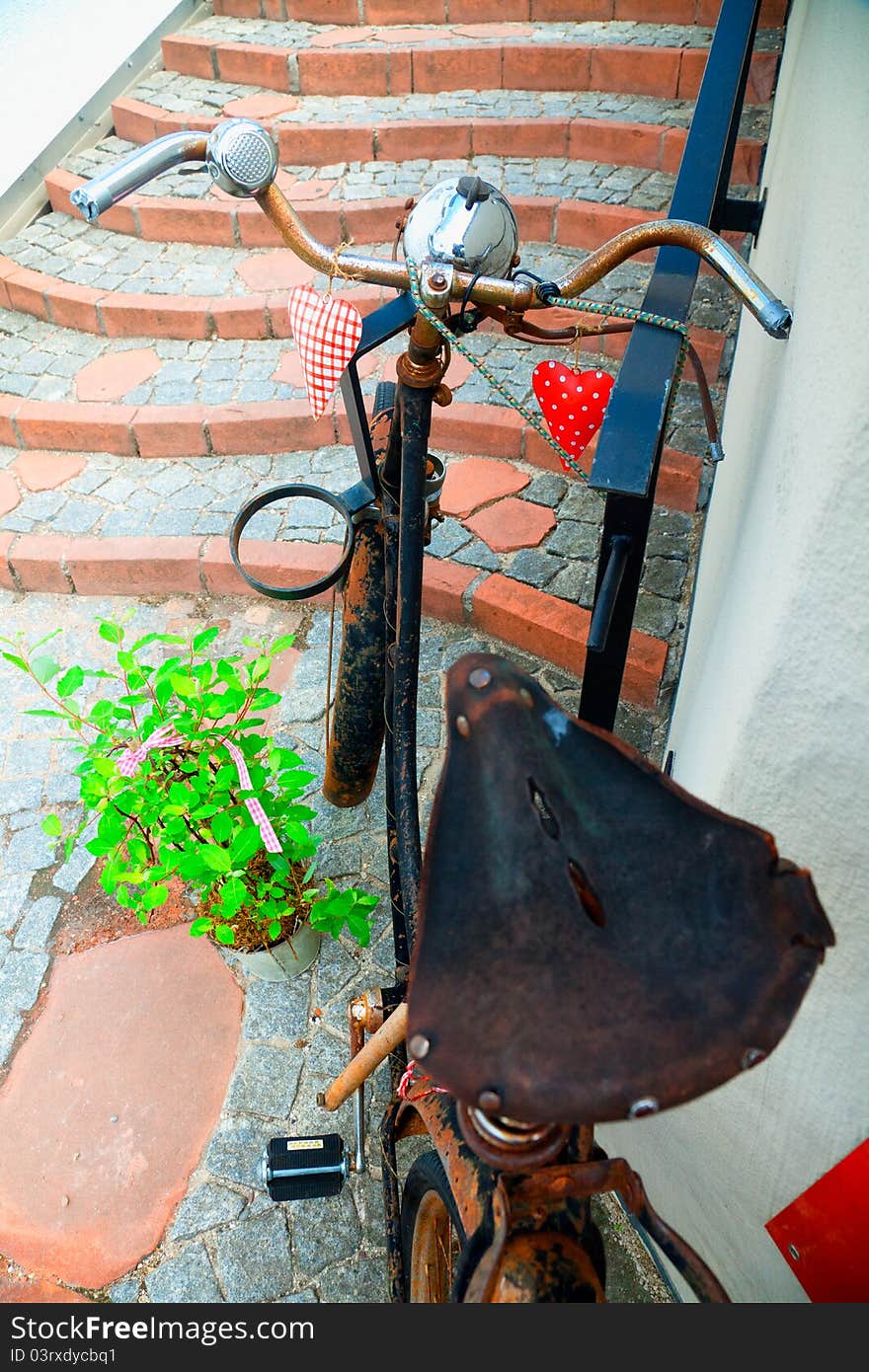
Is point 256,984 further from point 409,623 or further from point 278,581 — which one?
point 278,581

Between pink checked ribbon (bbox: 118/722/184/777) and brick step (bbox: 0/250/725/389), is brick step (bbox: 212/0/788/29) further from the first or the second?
pink checked ribbon (bbox: 118/722/184/777)

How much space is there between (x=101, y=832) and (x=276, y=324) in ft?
11.7

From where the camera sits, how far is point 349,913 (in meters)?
2.59

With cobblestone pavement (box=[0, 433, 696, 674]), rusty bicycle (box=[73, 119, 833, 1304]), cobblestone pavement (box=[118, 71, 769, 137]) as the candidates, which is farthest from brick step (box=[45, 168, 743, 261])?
rusty bicycle (box=[73, 119, 833, 1304])

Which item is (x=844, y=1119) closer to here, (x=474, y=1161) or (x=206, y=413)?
(x=474, y=1161)

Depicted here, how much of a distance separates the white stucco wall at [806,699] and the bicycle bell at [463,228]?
20.4 inches

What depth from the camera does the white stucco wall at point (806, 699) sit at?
1167mm

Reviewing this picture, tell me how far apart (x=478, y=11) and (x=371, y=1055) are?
690 cm

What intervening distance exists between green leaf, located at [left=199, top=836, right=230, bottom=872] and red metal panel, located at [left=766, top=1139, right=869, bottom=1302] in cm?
136

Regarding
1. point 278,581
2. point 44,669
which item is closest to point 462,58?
point 278,581

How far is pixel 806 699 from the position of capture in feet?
4.10

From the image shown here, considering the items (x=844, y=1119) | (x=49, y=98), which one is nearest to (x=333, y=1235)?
(x=844, y=1119)

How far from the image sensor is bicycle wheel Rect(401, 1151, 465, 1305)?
5.79 feet

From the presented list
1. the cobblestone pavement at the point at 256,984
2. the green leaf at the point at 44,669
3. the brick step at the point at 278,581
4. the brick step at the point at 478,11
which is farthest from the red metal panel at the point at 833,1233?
the brick step at the point at 478,11
